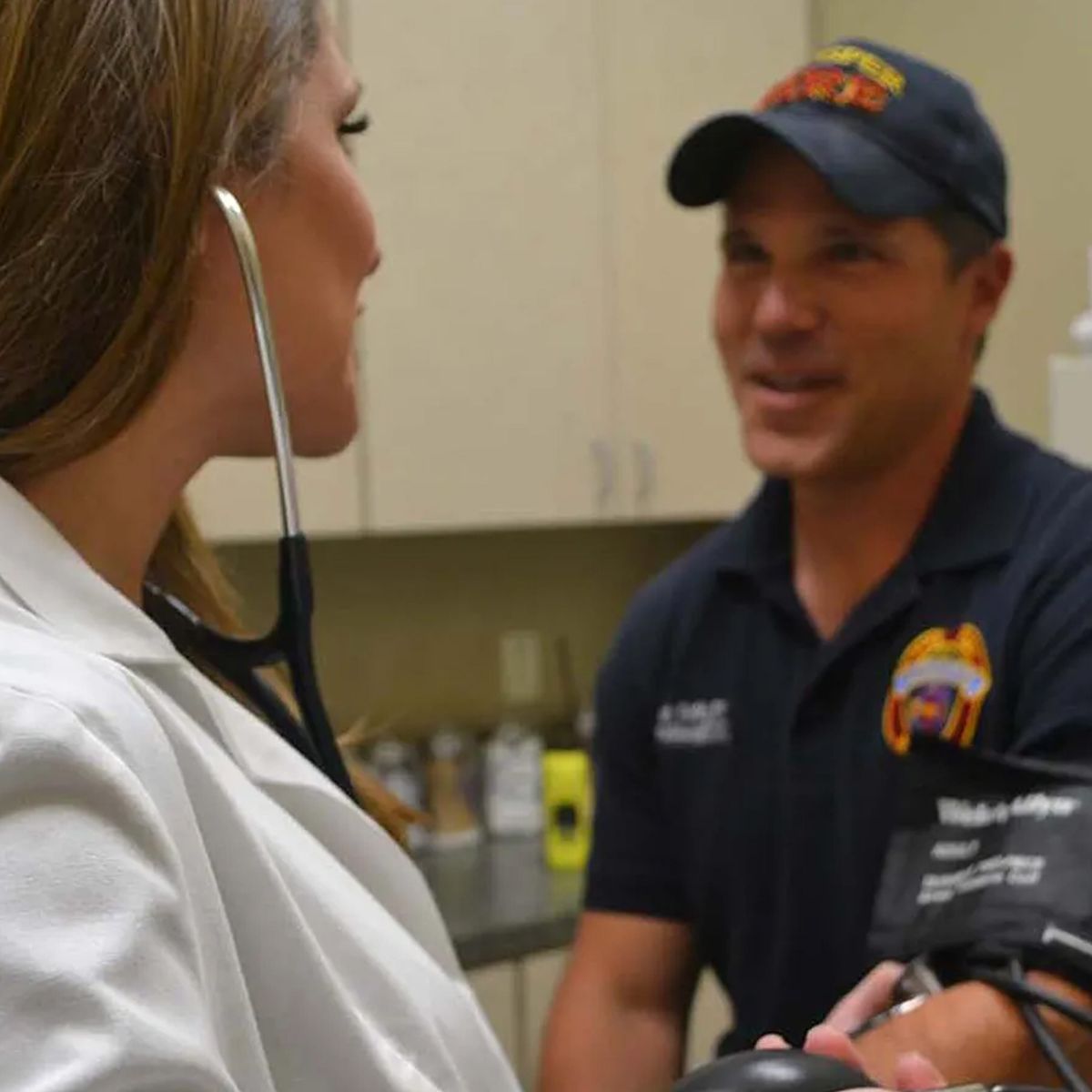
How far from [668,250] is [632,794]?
5.07ft

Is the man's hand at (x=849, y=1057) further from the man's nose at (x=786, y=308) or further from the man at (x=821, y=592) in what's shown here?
the man's nose at (x=786, y=308)

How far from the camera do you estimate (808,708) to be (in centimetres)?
132

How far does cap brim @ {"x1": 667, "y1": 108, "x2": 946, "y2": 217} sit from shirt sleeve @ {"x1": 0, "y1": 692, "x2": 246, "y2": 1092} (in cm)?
87

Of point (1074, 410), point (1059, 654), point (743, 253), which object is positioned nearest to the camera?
point (1059, 654)

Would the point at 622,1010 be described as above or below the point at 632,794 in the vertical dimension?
below

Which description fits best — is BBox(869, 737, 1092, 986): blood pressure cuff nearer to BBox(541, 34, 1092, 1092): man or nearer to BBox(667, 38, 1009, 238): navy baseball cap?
BBox(541, 34, 1092, 1092): man

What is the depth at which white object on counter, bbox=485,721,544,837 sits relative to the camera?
277 cm

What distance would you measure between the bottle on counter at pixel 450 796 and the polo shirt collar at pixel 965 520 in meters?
1.38

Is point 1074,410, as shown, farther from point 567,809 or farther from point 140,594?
point 140,594

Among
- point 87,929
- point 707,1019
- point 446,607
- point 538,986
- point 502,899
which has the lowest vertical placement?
point 707,1019

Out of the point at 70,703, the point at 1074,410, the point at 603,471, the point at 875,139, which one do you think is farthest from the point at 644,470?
the point at 70,703

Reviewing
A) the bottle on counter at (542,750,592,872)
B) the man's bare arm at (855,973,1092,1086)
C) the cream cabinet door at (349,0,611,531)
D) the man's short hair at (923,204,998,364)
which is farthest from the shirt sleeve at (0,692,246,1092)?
the bottle on counter at (542,750,592,872)

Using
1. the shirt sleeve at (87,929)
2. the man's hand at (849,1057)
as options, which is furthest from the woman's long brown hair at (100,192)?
the man's hand at (849,1057)

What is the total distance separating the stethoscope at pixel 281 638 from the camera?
34.5 inches
